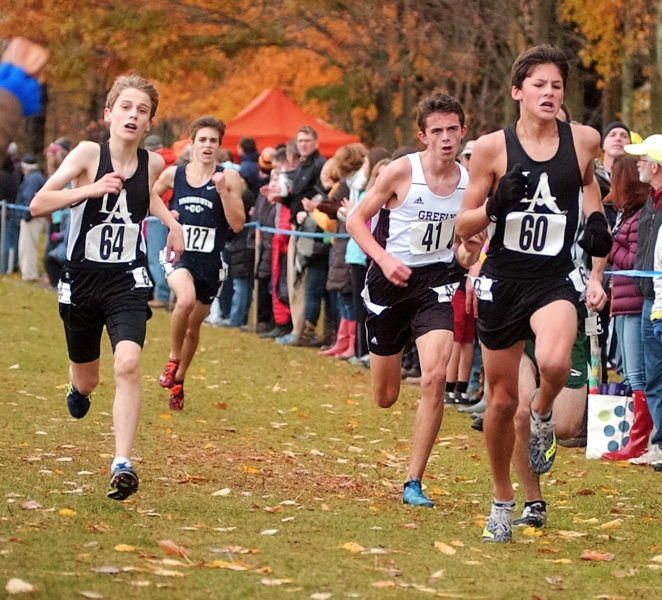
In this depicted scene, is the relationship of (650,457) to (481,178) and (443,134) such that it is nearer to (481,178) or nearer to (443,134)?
(443,134)

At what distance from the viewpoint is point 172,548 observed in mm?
6316

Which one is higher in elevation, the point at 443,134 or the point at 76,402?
the point at 443,134

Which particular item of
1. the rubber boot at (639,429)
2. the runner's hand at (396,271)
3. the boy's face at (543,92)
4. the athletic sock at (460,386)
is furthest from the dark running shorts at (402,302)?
the athletic sock at (460,386)

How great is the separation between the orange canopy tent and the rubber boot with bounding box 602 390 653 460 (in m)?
14.7

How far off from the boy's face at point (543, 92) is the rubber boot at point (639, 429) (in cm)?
401

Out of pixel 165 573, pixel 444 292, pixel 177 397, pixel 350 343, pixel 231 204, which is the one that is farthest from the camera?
pixel 350 343

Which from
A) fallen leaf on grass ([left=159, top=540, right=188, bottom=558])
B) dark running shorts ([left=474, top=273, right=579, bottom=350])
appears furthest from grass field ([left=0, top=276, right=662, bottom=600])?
dark running shorts ([left=474, top=273, right=579, bottom=350])

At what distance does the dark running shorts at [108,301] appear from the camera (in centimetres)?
801

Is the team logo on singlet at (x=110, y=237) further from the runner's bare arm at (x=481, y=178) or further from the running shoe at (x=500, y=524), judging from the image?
the running shoe at (x=500, y=524)

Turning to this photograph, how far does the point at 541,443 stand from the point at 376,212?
207 cm

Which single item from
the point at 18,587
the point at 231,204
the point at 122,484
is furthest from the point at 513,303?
the point at 231,204

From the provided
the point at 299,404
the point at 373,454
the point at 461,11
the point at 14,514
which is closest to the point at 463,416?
the point at 299,404

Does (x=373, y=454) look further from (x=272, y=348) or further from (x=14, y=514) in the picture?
(x=272, y=348)

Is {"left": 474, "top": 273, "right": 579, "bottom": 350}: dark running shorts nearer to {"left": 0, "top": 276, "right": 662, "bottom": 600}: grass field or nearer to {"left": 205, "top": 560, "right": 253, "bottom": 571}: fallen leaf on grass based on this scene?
{"left": 0, "top": 276, "right": 662, "bottom": 600}: grass field
